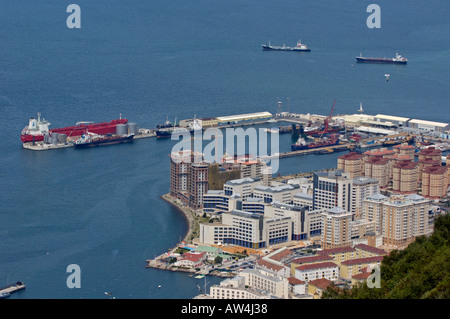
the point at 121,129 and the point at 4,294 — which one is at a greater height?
the point at 121,129

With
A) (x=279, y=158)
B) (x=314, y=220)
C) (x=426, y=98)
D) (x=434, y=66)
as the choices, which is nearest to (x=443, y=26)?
(x=434, y=66)

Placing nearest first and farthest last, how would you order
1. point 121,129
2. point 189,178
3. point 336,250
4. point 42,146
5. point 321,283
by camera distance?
1. point 321,283
2. point 336,250
3. point 189,178
4. point 42,146
5. point 121,129

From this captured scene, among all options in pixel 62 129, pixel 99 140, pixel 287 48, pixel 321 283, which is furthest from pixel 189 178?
pixel 287 48

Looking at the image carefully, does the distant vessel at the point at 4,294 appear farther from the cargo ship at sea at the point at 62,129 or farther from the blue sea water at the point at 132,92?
the cargo ship at sea at the point at 62,129

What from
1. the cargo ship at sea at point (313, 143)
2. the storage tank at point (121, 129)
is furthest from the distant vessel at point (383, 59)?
the storage tank at point (121, 129)

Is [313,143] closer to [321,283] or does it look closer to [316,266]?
[316,266]
